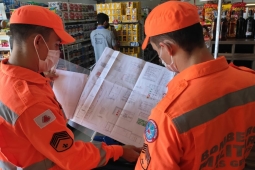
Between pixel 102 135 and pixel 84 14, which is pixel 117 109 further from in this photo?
pixel 84 14

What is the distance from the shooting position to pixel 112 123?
3.87 feet

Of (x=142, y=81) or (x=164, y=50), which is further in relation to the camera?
(x=142, y=81)

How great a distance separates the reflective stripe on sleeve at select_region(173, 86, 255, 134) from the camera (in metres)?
0.67

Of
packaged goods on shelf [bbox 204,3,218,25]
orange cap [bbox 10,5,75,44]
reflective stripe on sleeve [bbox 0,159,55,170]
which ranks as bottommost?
reflective stripe on sleeve [bbox 0,159,55,170]

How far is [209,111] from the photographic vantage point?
2.26 feet

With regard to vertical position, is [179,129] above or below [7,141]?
above

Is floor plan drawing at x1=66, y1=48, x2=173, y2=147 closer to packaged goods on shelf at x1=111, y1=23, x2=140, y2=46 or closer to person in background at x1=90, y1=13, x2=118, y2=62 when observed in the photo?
person in background at x1=90, y1=13, x2=118, y2=62

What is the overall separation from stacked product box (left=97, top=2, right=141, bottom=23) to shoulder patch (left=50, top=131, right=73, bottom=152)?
4260 mm

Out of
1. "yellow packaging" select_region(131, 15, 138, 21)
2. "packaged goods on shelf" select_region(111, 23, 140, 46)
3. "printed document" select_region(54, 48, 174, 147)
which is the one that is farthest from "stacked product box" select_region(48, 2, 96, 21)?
"printed document" select_region(54, 48, 174, 147)

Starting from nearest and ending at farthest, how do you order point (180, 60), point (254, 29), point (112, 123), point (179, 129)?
point (179, 129), point (180, 60), point (112, 123), point (254, 29)

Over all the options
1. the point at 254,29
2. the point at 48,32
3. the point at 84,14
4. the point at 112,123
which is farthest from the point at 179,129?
the point at 84,14

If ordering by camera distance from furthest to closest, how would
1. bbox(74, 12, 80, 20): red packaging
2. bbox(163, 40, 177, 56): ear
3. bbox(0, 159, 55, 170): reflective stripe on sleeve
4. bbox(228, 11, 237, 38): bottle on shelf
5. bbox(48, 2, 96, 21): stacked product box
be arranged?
bbox(74, 12, 80, 20): red packaging
bbox(48, 2, 96, 21): stacked product box
bbox(228, 11, 237, 38): bottle on shelf
bbox(0, 159, 55, 170): reflective stripe on sleeve
bbox(163, 40, 177, 56): ear

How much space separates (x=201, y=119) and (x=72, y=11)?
14.7 feet

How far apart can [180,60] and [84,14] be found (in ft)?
15.9
